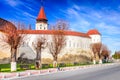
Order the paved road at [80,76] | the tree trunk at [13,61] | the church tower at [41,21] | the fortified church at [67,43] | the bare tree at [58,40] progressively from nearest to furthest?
1. the paved road at [80,76]
2. the tree trunk at [13,61]
3. the bare tree at [58,40]
4. the fortified church at [67,43]
5. the church tower at [41,21]

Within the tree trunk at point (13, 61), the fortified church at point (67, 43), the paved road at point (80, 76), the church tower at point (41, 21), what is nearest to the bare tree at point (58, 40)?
the tree trunk at point (13, 61)

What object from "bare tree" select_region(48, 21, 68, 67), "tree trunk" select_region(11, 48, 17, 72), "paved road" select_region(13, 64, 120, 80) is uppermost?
"bare tree" select_region(48, 21, 68, 67)

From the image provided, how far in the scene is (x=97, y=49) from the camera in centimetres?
9194

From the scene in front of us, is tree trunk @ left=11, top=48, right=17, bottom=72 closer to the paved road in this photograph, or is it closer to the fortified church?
the paved road

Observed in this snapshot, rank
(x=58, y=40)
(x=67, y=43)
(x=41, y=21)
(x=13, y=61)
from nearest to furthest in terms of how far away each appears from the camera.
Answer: (x=13, y=61), (x=58, y=40), (x=67, y=43), (x=41, y=21)

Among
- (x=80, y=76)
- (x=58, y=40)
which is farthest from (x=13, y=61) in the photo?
(x=58, y=40)

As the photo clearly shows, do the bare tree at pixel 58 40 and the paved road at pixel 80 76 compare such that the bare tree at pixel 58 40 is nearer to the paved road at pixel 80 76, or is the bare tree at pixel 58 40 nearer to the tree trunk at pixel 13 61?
the tree trunk at pixel 13 61

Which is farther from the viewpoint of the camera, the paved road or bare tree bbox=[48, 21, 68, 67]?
bare tree bbox=[48, 21, 68, 67]

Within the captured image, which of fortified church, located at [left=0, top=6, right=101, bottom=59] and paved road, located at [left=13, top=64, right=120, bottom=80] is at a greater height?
fortified church, located at [left=0, top=6, right=101, bottom=59]

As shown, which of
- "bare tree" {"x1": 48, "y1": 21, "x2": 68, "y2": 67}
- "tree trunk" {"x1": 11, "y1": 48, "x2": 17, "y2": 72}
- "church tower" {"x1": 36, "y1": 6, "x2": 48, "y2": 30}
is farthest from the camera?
"church tower" {"x1": 36, "y1": 6, "x2": 48, "y2": 30}

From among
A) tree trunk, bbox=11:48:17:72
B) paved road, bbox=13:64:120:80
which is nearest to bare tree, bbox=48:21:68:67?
tree trunk, bbox=11:48:17:72

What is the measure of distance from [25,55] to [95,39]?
52.0 m

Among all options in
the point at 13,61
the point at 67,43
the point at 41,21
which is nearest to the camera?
the point at 13,61

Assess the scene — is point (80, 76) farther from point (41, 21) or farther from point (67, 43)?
point (41, 21)
